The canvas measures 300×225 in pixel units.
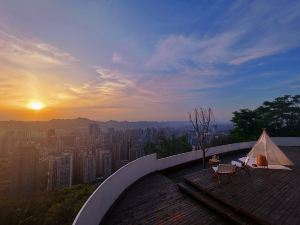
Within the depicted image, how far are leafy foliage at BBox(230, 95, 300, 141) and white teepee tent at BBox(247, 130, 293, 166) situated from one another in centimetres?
1793

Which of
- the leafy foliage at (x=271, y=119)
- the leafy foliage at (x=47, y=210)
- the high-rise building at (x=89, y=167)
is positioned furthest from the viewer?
the high-rise building at (x=89, y=167)

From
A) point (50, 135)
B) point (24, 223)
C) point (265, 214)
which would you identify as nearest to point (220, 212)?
point (265, 214)

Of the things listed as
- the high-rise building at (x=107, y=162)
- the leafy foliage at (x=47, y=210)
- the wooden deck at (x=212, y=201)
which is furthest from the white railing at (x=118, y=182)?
the high-rise building at (x=107, y=162)

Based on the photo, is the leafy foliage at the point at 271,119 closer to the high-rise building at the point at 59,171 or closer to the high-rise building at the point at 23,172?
the high-rise building at the point at 59,171

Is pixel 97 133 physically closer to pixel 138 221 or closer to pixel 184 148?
pixel 184 148

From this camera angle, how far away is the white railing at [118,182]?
196 inches

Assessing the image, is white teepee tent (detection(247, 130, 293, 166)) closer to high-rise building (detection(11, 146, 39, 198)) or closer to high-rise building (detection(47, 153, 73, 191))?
high-rise building (detection(47, 153, 73, 191))

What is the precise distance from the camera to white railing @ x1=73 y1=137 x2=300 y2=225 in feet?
16.3

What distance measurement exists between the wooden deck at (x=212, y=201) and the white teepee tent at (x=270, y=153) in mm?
1994


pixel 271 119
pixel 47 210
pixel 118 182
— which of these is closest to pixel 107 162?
pixel 47 210

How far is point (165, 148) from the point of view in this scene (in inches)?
1362

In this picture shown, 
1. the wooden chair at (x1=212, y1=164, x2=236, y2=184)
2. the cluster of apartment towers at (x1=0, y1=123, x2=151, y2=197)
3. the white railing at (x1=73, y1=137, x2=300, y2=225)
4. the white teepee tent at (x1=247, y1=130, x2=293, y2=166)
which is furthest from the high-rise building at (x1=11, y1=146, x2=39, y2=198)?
the white teepee tent at (x1=247, y1=130, x2=293, y2=166)

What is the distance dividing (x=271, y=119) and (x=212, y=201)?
30.9 m

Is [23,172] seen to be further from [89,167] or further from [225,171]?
[225,171]
